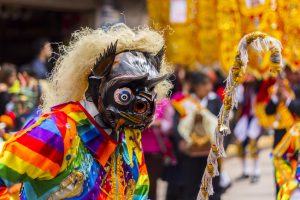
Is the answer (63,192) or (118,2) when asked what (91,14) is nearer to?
(118,2)

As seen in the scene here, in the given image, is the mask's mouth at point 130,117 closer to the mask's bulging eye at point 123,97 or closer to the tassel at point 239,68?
the mask's bulging eye at point 123,97

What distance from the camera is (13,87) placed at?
6.56m

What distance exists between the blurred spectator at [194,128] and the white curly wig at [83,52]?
2.60 m

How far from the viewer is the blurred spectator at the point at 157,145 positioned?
20.4 feet

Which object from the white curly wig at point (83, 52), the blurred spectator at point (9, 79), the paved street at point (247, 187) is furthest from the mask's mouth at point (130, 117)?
the paved street at point (247, 187)

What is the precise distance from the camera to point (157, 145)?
6242 millimetres

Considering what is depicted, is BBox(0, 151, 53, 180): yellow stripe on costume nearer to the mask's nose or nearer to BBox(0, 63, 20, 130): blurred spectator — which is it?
the mask's nose

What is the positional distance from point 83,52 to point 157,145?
127 inches

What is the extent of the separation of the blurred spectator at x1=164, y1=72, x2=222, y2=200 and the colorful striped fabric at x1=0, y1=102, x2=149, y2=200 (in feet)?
9.00

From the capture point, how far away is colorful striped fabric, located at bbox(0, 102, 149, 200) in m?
2.74

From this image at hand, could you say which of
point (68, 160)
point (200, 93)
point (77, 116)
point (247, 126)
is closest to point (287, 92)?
point (200, 93)

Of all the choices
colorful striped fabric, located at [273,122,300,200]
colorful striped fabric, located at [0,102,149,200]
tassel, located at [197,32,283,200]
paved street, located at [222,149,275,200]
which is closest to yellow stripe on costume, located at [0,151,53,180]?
colorful striped fabric, located at [0,102,149,200]

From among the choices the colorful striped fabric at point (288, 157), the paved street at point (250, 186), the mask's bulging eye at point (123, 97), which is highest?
the mask's bulging eye at point (123, 97)

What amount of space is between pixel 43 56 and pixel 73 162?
5.55 metres
